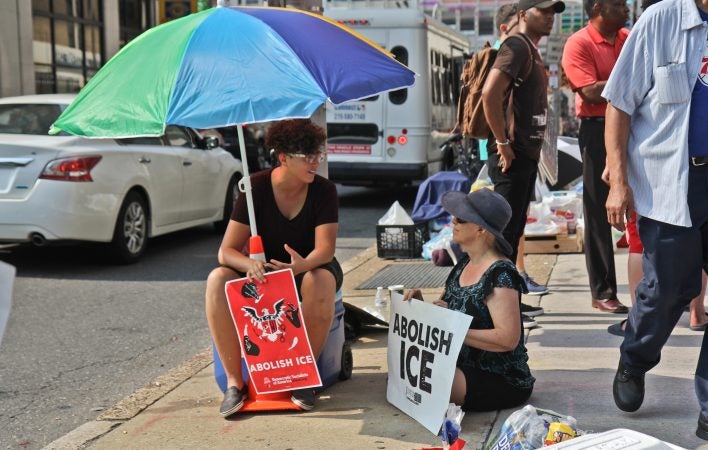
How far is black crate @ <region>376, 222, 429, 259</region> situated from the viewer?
9.38 meters

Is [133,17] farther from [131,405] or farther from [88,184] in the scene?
[131,405]

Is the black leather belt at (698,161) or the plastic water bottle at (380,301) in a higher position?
the black leather belt at (698,161)

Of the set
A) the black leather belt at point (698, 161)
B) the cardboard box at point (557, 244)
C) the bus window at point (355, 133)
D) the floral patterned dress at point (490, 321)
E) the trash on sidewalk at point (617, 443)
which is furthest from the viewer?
the bus window at point (355, 133)

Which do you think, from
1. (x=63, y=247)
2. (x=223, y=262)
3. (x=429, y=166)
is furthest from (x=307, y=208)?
(x=429, y=166)

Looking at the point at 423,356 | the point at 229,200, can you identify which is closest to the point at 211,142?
the point at 229,200

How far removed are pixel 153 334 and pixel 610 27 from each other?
359 cm

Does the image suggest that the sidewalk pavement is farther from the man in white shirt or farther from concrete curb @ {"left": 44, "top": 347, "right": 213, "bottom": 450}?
the man in white shirt

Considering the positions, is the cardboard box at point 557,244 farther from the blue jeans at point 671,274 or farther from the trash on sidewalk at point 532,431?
the trash on sidewalk at point 532,431

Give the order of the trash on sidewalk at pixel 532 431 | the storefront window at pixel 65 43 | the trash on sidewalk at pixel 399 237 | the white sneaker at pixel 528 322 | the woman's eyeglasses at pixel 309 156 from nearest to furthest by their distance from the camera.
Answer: the trash on sidewalk at pixel 532 431 < the woman's eyeglasses at pixel 309 156 < the white sneaker at pixel 528 322 < the trash on sidewalk at pixel 399 237 < the storefront window at pixel 65 43

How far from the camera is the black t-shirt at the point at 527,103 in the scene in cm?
586

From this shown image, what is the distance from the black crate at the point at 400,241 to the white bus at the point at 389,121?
5092 mm

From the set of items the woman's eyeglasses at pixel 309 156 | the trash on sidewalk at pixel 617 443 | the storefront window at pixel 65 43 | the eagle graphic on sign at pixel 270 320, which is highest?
the storefront window at pixel 65 43

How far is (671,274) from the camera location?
3779 mm

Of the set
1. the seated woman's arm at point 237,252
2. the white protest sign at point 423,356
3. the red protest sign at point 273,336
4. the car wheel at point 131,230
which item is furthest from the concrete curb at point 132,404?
the car wheel at point 131,230
